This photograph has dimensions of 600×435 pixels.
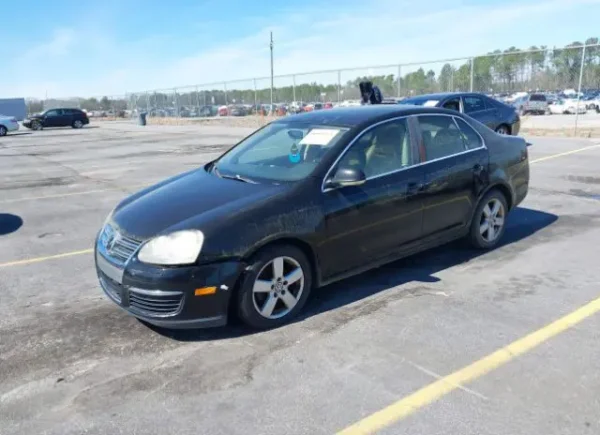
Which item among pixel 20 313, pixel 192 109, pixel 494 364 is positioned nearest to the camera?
pixel 494 364

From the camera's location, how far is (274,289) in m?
3.81

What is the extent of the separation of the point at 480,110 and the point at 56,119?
1352 inches

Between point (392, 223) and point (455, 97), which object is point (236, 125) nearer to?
point (455, 97)

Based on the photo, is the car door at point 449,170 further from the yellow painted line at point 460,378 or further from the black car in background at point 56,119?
Result: the black car in background at point 56,119

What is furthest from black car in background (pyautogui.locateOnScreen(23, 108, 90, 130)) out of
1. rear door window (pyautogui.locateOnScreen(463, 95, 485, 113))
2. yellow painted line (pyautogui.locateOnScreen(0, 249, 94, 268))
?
yellow painted line (pyautogui.locateOnScreen(0, 249, 94, 268))

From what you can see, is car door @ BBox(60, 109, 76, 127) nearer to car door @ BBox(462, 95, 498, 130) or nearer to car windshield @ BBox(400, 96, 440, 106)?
car windshield @ BBox(400, 96, 440, 106)

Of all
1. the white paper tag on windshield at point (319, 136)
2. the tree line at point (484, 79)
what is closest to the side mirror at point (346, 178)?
the white paper tag on windshield at point (319, 136)

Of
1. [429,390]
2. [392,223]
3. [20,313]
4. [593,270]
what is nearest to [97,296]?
[20,313]

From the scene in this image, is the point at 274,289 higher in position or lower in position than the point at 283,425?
higher

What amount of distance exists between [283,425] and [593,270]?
11.5ft

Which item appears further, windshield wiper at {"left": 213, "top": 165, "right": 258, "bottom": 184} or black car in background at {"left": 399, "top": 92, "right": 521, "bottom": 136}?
black car in background at {"left": 399, "top": 92, "right": 521, "bottom": 136}

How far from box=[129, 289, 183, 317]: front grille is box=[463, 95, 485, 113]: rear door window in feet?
34.4

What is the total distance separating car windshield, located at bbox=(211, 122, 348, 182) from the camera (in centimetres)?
426

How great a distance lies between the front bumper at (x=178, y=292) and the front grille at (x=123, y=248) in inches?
3.0
